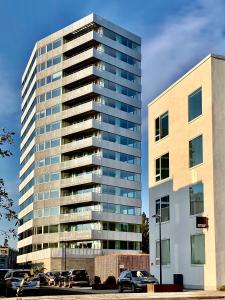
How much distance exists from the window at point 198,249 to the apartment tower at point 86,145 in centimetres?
4834

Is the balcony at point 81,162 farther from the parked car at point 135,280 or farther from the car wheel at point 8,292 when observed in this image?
the car wheel at point 8,292

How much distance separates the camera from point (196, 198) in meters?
37.6

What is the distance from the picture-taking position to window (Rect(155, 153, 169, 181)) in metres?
43.1

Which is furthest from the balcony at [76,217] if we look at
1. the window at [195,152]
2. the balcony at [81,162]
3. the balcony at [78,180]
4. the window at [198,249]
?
the window at [198,249]

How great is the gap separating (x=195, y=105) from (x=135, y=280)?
1190 cm

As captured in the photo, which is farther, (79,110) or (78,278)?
(79,110)

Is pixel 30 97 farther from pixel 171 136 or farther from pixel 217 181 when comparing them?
pixel 217 181

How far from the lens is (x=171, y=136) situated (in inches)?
1670

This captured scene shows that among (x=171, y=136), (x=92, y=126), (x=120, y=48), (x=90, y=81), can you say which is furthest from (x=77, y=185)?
(x=171, y=136)

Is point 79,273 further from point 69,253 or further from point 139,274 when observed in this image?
point 69,253

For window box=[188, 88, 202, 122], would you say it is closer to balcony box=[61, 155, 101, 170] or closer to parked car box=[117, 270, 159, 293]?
parked car box=[117, 270, 159, 293]

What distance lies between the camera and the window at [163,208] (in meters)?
42.2

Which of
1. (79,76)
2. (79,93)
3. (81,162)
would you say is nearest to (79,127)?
(79,93)

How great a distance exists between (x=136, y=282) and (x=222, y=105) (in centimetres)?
1217
